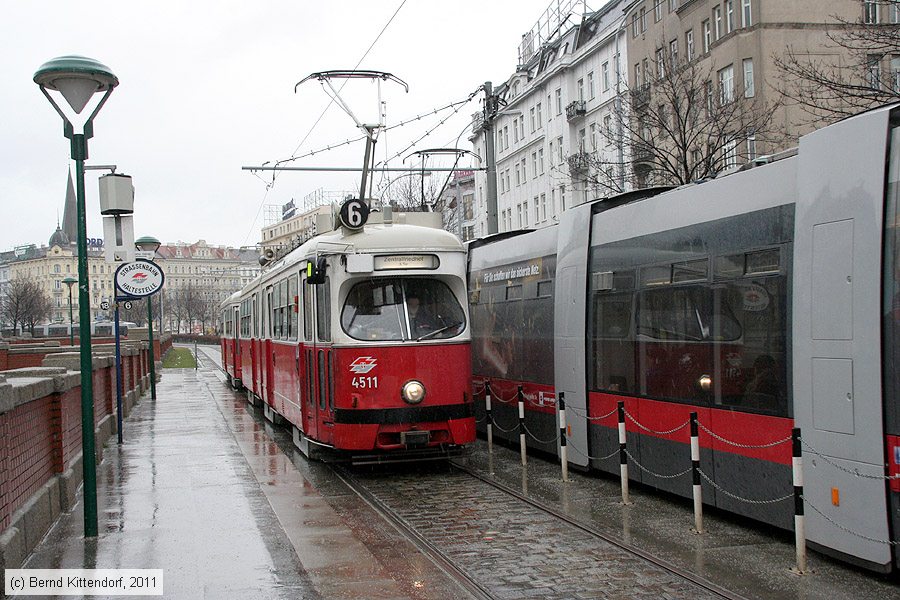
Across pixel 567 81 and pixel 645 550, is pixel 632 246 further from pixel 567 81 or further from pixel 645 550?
pixel 567 81

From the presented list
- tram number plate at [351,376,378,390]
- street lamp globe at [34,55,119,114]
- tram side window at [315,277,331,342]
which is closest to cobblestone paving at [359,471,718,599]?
tram number plate at [351,376,378,390]

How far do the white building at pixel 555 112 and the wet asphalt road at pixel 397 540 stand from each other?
35.1m

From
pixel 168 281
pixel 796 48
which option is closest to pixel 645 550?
pixel 796 48

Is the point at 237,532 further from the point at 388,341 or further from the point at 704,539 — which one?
the point at 704,539

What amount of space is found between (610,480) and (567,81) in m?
47.5

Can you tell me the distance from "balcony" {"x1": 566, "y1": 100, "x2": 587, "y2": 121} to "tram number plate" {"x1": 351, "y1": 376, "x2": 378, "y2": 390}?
4450 cm

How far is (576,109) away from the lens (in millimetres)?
54906

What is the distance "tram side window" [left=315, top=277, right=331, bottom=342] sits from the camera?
1270 centimetres

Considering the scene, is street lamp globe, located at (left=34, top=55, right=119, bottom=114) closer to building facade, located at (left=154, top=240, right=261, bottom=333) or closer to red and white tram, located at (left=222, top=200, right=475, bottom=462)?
red and white tram, located at (left=222, top=200, right=475, bottom=462)

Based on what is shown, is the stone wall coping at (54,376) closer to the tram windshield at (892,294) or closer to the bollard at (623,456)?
the bollard at (623,456)

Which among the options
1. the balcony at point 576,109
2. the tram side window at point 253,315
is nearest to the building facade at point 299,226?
the tram side window at point 253,315

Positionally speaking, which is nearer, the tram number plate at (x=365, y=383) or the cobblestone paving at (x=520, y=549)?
the cobblestone paving at (x=520, y=549)

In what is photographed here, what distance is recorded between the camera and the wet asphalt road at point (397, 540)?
733 cm

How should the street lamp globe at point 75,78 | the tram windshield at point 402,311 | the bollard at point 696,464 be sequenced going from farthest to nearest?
the tram windshield at point 402,311 → the bollard at point 696,464 → the street lamp globe at point 75,78
